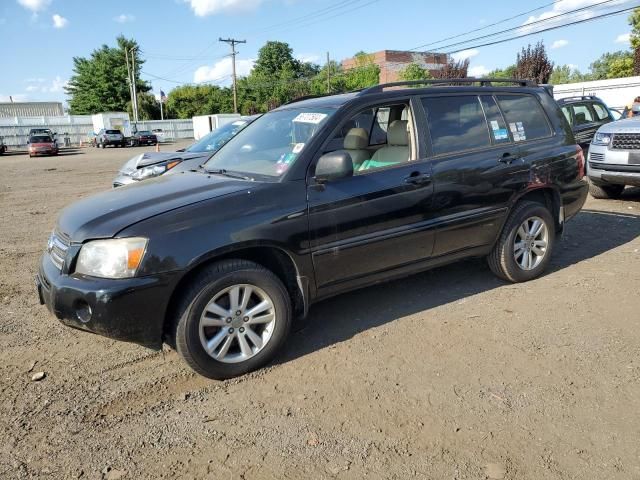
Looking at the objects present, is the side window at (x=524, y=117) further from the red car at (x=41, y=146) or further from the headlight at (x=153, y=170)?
the red car at (x=41, y=146)

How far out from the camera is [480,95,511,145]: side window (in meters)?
4.64

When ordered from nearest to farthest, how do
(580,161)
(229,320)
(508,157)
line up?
1. (229,320)
2. (508,157)
3. (580,161)

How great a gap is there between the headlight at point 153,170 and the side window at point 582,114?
8.85 m

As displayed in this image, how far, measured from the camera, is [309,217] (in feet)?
11.5

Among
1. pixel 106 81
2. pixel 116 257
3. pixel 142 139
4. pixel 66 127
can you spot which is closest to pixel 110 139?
pixel 142 139

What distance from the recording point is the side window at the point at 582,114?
11.5m

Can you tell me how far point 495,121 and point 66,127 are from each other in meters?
49.8

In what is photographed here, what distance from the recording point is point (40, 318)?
443 cm

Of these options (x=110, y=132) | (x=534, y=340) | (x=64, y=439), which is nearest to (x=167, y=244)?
(x=64, y=439)

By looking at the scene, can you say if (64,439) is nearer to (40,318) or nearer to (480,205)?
(40,318)

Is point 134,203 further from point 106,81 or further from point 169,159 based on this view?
point 106,81

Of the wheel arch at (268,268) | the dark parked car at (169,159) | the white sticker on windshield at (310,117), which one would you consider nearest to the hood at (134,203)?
the wheel arch at (268,268)

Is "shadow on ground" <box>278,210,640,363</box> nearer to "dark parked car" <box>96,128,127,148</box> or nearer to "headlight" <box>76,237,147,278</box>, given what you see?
"headlight" <box>76,237,147,278</box>

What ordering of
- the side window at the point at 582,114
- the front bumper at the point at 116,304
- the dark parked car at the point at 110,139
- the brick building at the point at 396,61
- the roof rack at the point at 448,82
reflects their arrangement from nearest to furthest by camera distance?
the front bumper at the point at 116,304 → the roof rack at the point at 448,82 → the side window at the point at 582,114 → the dark parked car at the point at 110,139 → the brick building at the point at 396,61
